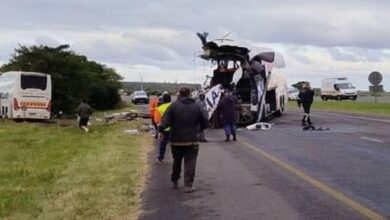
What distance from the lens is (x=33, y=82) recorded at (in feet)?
147

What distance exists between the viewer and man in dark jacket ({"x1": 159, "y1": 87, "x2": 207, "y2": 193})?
1305cm

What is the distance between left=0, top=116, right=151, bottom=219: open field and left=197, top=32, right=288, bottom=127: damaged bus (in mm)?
5185

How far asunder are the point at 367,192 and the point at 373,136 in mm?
14206

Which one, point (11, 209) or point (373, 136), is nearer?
point (11, 209)

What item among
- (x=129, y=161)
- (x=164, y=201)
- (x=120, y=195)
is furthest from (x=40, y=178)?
(x=164, y=201)

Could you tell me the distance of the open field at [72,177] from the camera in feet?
37.9

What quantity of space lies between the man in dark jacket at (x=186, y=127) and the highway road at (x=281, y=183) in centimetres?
45

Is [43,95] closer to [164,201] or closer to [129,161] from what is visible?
Answer: [129,161]

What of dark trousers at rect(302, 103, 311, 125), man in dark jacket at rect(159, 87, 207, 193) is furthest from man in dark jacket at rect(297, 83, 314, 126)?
man in dark jacket at rect(159, 87, 207, 193)

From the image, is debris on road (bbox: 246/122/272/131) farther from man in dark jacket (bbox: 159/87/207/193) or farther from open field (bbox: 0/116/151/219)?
man in dark jacket (bbox: 159/87/207/193)

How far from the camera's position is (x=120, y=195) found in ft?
41.8

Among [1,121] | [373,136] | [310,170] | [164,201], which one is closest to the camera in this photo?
[164,201]

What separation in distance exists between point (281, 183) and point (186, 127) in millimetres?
2062

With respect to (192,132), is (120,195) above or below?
below
